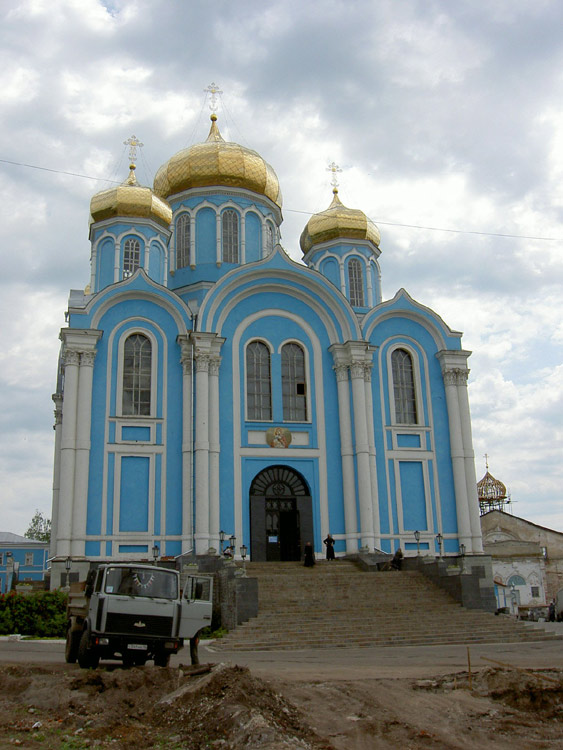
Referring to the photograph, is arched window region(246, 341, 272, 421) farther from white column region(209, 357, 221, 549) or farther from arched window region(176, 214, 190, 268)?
arched window region(176, 214, 190, 268)

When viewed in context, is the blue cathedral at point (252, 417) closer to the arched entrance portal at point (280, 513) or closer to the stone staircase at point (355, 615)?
the arched entrance portal at point (280, 513)

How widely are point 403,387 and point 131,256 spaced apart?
10.4m

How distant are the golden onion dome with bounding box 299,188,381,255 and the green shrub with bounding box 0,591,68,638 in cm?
1778

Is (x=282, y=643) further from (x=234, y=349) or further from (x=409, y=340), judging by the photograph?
(x=409, y=340)

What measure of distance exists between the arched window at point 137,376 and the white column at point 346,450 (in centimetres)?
580

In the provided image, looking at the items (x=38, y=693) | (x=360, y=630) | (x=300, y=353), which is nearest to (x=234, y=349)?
(x=300, y=353)

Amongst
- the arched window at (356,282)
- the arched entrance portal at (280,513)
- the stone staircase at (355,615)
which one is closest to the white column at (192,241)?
the arched window at (356,282)

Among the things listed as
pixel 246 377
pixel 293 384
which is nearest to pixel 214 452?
pixel 246 377

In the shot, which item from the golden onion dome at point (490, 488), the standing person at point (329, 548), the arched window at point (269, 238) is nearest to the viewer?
the standing person at point (329, 548)

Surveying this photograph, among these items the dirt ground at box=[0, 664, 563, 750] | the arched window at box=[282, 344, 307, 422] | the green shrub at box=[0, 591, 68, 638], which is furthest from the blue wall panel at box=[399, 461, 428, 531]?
the dirt ground at box=[0, 664, 563, 750]

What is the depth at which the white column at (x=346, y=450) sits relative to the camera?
23.0 meters

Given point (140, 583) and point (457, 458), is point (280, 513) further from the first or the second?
point (140, 583)

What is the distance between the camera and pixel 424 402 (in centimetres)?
2520

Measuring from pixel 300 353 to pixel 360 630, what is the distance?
34.0 feet
